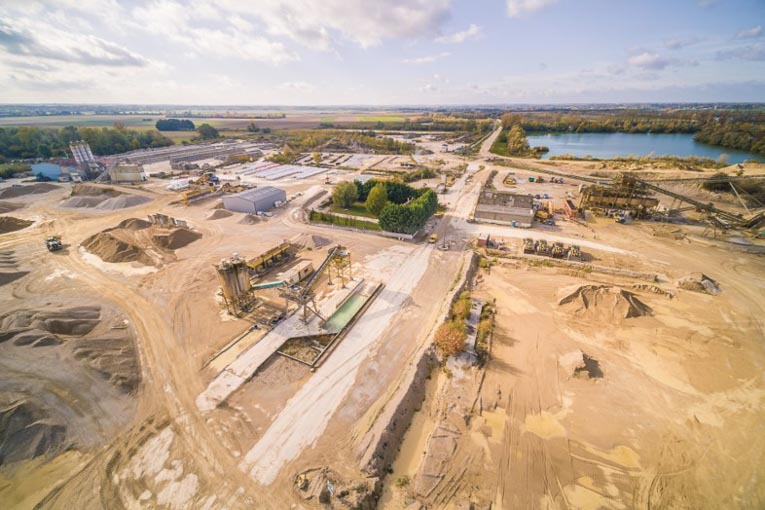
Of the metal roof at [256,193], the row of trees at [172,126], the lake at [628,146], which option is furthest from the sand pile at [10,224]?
the row of trees at [172,126]

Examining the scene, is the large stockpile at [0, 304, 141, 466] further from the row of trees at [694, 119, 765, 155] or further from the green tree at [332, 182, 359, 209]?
the row of trees at [694, 119, 765, 155]

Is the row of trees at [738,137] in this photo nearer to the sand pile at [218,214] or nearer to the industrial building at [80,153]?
the sand pile at [218,214]

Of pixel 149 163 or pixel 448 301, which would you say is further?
pixel 149 163

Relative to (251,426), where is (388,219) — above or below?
above

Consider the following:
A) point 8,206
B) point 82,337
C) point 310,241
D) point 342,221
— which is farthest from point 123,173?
point 82,337

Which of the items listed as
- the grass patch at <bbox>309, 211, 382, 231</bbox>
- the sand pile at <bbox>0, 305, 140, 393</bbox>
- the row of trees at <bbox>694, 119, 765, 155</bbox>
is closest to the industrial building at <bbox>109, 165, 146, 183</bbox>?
the grass patch at <bbox>309, 211, 382, 231</bbox>

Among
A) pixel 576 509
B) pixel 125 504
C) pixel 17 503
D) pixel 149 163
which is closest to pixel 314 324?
pixel 125 504

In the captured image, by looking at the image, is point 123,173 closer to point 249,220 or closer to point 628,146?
point 249,220

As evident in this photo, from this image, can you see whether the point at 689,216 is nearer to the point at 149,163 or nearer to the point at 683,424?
the point at 683,424
